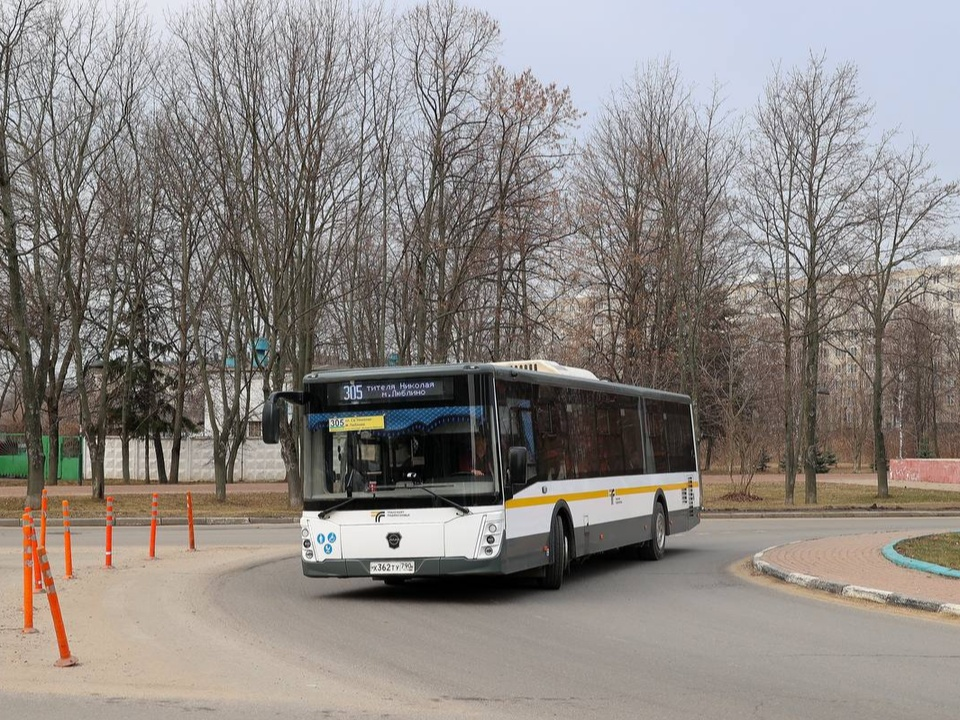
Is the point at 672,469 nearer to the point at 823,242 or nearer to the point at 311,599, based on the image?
the point at 311,599

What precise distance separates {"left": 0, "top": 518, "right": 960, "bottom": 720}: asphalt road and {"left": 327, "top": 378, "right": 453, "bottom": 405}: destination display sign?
7.73 feet

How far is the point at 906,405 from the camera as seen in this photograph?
88.7 meters

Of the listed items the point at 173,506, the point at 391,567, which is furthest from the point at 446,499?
the point at 173,506

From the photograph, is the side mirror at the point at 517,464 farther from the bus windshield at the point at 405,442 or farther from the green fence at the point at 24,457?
the green fence at the point at 24,457

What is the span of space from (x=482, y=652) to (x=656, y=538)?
33.5ft

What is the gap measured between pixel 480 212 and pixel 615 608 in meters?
23.2

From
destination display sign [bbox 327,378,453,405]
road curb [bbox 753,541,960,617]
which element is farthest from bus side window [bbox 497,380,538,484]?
road curb [bbox 753,541,960,617]

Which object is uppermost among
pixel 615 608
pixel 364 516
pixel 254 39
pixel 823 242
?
pixel 254 39

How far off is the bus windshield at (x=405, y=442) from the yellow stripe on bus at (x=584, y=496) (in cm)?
61

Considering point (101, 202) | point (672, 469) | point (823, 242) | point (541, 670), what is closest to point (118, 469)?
point (101, 202)

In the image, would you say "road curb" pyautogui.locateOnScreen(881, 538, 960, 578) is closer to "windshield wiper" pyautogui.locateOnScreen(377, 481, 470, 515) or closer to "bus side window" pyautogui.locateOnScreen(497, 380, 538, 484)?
"bus side window" pyautogui.locateOnScreen(497, 380, 538, 484)

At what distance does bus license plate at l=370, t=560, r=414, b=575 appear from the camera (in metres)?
14.2

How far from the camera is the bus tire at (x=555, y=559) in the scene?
15.7m

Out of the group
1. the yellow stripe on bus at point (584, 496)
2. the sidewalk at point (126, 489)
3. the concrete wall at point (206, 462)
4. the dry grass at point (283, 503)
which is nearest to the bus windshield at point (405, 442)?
the yellow stripe on bus at point (584, 496)
